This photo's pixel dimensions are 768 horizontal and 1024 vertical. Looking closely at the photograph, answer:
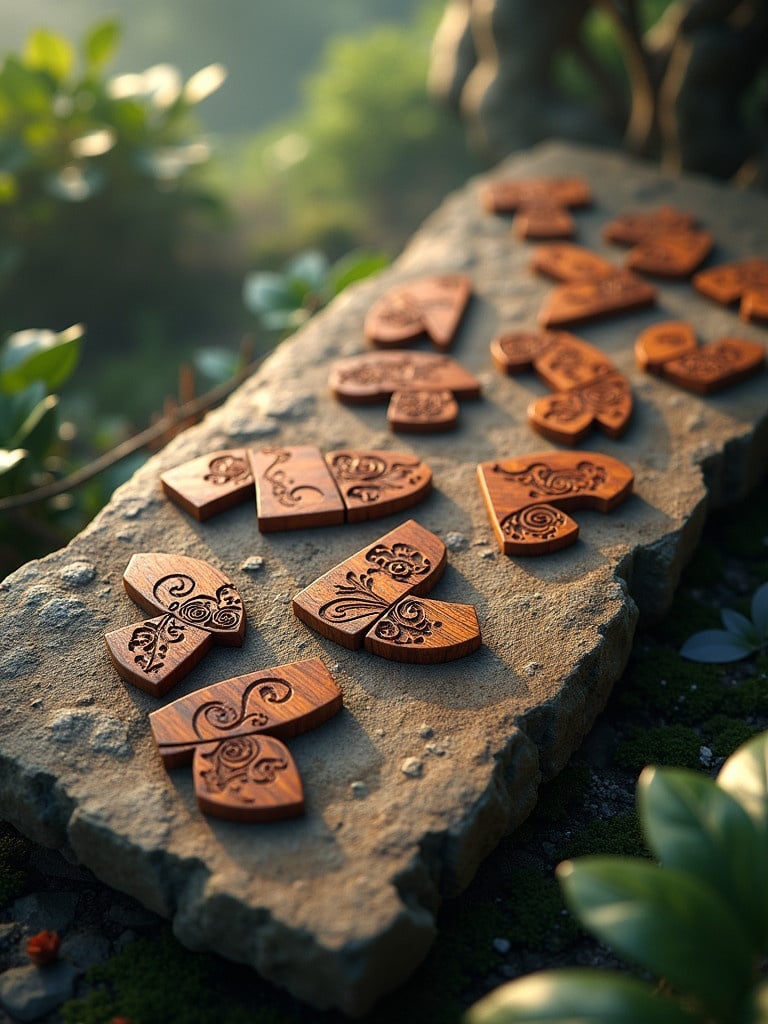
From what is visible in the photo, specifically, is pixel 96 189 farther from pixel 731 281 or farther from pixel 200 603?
pixel 200 603

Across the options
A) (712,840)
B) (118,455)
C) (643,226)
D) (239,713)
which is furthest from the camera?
(643,226)

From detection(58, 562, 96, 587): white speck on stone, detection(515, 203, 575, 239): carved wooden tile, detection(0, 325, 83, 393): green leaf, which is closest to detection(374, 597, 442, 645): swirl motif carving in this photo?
detection(58, 562, 96, 587): white speck on stone

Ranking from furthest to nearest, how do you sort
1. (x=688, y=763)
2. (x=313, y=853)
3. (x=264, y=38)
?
(x=264, y=38), (x=688, y=763), (x=313, y=853)

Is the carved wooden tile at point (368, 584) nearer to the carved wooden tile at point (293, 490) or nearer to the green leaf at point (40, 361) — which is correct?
the carved wooden tile at point (293, 490)

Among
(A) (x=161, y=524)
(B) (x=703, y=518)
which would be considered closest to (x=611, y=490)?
(B) (x=703, y=518)

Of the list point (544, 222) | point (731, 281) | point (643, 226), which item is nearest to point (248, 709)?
point (731, 281)

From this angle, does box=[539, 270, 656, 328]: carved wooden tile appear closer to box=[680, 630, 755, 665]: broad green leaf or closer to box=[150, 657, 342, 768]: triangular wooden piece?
box=[680, 630, 755, 665]: broad green leaf

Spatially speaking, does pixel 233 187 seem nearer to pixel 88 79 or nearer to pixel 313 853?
pixel 88 79
